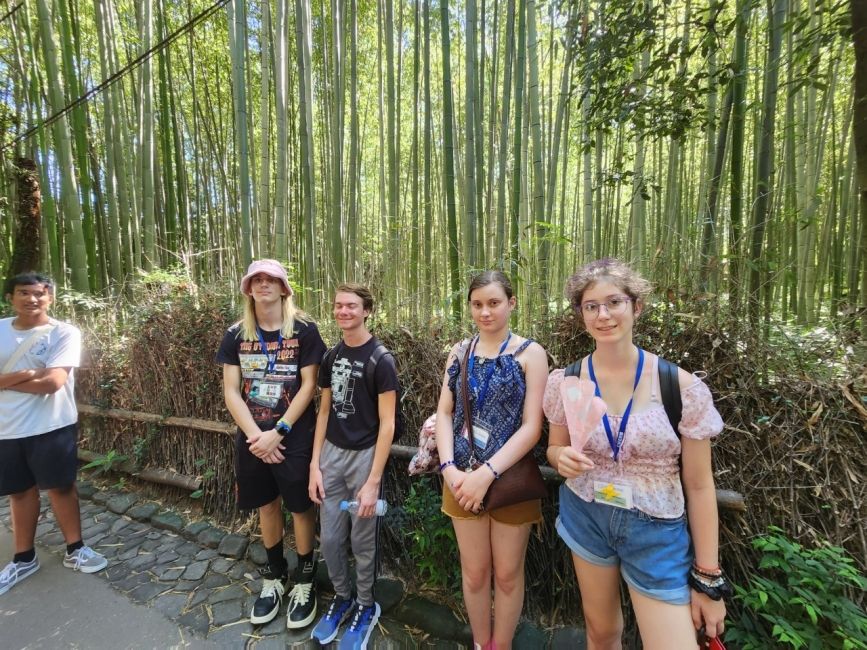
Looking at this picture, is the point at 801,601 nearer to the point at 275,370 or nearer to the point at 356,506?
the point at 356,506

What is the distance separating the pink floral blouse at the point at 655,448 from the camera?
0.95 m

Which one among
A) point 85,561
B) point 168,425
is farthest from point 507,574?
point 168,425

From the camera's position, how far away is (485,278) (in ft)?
4.23

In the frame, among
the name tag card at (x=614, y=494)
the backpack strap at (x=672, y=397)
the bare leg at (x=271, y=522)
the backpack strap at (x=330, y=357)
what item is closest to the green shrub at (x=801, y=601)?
the name tag card at (x=614, y=494)

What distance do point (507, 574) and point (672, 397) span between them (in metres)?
0.81

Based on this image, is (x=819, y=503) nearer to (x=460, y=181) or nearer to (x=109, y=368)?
(x=460, y=181)

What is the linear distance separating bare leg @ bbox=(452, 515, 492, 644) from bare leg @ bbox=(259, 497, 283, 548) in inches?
39.4

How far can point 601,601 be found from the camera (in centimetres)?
112

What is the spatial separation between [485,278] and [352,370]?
711 mm

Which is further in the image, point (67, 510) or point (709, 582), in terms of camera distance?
point (67, 510)

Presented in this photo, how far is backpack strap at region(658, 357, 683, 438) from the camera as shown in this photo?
38.5 inches

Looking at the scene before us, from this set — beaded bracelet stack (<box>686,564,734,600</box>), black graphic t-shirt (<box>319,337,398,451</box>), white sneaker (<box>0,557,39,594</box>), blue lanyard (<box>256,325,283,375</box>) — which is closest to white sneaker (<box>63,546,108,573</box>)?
white sneaker (<box>0,557,39,594</box>)

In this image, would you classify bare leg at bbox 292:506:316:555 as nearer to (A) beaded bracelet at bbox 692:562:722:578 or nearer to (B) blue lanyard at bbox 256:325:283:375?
(B) blue lanyard at bbox 256:325:283:375

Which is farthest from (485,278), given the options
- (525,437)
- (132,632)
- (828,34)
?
(132,632)
